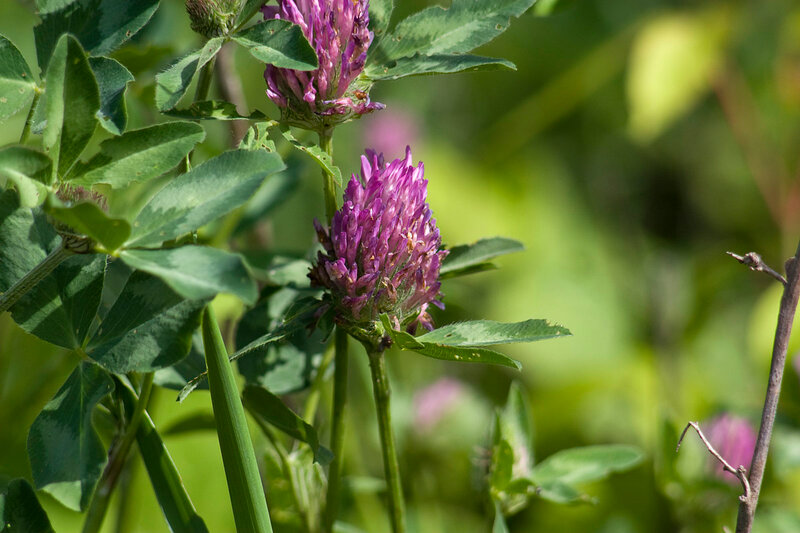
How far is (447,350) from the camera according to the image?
1.52ft

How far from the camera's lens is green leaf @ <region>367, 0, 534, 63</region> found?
52 centimetres

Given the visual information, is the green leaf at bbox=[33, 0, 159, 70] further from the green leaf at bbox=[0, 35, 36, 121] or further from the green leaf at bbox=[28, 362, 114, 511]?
the green leaf at bbox=[28, 362, 114, 511]

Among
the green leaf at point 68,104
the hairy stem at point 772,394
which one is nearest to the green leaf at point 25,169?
the green leaf at point 68,104

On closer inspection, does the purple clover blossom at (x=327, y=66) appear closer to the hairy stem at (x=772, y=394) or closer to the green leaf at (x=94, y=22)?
the green leaf at (x=94, y=22)

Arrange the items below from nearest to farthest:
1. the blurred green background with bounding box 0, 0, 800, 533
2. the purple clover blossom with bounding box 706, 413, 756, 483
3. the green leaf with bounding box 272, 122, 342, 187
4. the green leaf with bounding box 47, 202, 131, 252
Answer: the green leaf with bounding box 47, 202, 131, 252, the green leaf with bounding box 272, 122, 342, 187, the purple clover blossom with bounding box 706, 413, 756, 483, the blurred green background with bounding box 0, 0, 800, 533

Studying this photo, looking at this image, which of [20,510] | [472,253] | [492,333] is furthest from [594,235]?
[20,510]

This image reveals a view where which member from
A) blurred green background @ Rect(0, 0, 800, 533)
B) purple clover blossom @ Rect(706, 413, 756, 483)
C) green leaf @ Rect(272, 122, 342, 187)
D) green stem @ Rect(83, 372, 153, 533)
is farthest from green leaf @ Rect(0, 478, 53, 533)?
purple clover blossom @ Rect(706, 413, 756, 483)

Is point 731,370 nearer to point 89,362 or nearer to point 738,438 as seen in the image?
point 738,438

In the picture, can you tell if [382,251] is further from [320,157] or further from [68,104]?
[68,104]

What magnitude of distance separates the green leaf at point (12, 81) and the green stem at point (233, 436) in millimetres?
169

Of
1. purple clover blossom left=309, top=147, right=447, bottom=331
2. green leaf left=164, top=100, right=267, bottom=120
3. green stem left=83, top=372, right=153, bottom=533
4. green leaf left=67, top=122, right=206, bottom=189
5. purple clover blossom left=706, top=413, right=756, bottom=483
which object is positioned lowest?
purple clover blossom left=706, top=413, right=756, bottom=483

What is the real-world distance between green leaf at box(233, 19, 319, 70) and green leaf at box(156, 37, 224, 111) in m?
0.02

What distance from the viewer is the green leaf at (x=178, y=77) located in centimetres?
44

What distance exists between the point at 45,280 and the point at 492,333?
249 millimetres
